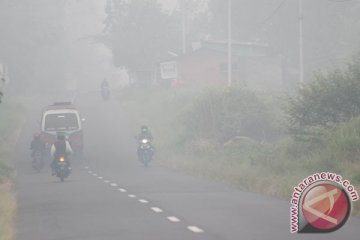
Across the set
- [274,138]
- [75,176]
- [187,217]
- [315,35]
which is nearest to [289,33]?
[315,35]

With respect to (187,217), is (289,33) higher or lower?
higher

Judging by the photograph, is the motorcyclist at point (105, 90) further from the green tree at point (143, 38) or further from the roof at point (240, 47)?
the green tree at point (143, 38)

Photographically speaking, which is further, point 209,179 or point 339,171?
point 209,179

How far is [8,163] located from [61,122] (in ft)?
11.1

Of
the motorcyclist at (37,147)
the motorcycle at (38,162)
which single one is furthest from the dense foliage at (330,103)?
the motorcyclist at (37,147)

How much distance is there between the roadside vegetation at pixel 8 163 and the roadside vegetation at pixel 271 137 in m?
6.57

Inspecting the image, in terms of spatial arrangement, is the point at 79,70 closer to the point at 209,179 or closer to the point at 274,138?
the point at 274,138

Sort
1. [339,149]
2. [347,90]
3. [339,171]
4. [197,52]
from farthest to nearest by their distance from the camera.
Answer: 1. [197,52]
2. [347,90]
3. [339,149]
4. [339,171]

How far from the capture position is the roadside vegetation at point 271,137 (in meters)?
23.7

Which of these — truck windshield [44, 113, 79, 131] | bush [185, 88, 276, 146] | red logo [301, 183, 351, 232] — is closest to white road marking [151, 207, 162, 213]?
red logo [301, 183, 351, 232]

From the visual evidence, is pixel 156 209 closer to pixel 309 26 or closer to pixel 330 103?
pixel 330 103

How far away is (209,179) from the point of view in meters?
27.4

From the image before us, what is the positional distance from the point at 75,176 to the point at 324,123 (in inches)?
378

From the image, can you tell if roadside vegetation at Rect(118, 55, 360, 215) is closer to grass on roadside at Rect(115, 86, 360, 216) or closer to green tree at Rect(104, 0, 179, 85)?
grass on roadside at Rect(115, 86, 360, 216)
